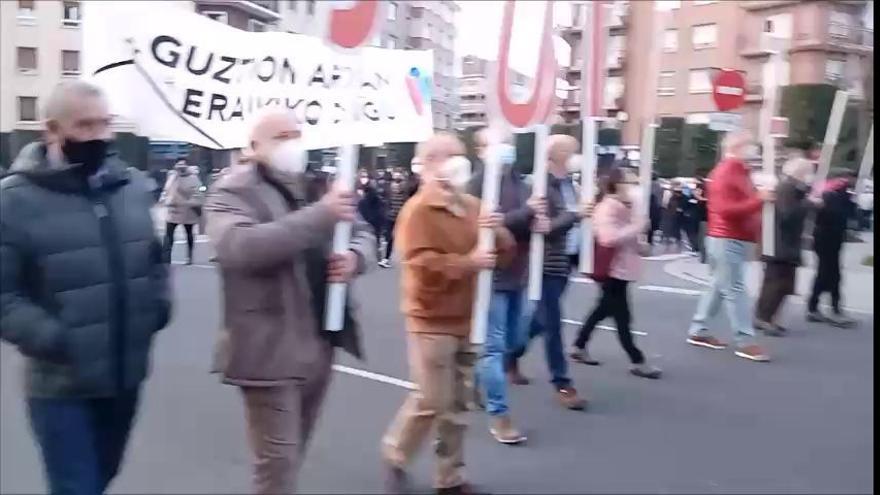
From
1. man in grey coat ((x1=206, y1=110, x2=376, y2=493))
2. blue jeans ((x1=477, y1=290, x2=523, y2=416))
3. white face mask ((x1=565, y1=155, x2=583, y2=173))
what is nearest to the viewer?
man in grey coat ((x1=206, y1=110, x2=376, y2=493))

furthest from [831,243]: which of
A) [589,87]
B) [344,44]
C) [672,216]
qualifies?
[344,44]

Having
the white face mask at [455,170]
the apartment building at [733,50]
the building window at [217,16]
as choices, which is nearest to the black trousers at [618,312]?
the apartment building at [733,50]

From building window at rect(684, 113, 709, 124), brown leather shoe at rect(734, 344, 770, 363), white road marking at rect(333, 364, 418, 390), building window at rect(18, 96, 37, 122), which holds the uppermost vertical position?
building window at rect(684, 113, 709, 124)

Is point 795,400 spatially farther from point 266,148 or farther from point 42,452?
point 42,452

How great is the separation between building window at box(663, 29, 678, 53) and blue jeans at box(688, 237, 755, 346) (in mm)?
1869

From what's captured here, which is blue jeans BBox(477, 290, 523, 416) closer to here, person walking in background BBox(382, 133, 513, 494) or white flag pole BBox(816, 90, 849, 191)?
person walking in background BBox(382, 133, 513, 494)

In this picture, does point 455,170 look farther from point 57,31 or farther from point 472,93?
point 57,31

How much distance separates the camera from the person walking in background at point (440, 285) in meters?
3.41

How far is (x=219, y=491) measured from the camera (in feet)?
12.2

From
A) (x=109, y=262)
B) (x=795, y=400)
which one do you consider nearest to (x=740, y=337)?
(x=795, y=400)

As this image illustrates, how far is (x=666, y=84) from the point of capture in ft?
13.6

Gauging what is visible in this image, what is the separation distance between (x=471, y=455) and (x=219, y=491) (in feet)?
3.28

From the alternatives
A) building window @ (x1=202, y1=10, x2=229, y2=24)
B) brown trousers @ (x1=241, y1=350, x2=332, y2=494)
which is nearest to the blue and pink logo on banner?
building window @ (x1=202, y1=10, x2=229, y2=24)

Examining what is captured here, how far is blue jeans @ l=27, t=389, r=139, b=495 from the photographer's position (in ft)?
8.31
